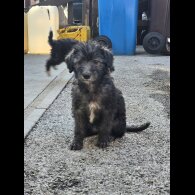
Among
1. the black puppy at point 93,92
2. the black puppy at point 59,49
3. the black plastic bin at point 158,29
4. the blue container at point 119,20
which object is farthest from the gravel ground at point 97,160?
the black plastic bin at point 158,29

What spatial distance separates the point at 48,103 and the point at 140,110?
55.6 inches

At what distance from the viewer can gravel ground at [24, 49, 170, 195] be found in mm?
3420

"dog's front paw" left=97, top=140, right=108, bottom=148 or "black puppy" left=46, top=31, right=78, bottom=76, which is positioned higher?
"black puppy" left=46, top=31, right=78, bottom=76

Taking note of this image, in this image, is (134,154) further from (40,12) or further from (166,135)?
(40,12)

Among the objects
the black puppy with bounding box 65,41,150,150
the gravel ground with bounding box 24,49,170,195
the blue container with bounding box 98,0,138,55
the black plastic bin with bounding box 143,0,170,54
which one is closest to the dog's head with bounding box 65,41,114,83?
the black puppy with bounding box 65,41,150,150

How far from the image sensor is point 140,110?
6258 mm

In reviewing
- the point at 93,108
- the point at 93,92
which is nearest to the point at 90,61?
the point at 93,92

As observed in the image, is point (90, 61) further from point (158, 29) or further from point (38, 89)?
point (158, 29)

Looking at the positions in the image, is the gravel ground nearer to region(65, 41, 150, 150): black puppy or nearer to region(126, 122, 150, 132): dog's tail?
region(126, 122, 150, 132): dog's tail

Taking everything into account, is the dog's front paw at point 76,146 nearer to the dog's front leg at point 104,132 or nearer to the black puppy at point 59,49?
the dog's front leg at point 104,132

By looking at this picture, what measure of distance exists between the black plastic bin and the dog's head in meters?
9.78

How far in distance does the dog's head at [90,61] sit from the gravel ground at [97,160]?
2.52ft

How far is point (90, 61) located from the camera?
4172 millimetres
